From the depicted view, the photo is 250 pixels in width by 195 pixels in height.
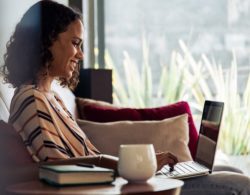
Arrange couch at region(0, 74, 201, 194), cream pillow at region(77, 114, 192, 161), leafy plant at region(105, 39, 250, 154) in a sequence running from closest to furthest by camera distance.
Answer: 1. couch at region(0, 74, 201, 194)
2. cream pillow at region(77, 114, 192, 161)
3. leafy plant at region(105, 39, 250, 154)

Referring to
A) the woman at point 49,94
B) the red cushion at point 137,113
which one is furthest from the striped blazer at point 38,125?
the red cushion at point 137,113

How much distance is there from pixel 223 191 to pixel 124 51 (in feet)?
7.83

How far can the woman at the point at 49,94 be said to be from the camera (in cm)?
212

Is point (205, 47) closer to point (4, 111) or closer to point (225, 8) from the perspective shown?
point (225, 8)

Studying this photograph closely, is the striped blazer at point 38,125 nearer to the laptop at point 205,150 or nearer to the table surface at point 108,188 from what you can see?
the table surface at point 108,188

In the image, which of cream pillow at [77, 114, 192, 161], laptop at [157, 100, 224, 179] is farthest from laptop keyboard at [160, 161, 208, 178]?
cream pillow at [77, 114, 192, 161]

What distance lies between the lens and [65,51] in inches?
95.0

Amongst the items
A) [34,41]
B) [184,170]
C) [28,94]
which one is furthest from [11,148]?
[184,170]

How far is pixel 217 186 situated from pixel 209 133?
1.17ft

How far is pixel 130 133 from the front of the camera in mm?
2914

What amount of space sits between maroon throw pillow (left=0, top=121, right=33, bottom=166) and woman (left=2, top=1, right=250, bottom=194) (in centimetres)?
6

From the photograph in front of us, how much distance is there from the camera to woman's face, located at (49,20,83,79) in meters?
2.39

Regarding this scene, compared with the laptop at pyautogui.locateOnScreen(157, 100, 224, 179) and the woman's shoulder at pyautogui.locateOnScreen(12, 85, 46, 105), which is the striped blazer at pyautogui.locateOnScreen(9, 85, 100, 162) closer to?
the woman's shoulder at pyautogui.locateOnScreen(12, 85, 46, 105)

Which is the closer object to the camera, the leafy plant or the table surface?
the table surface
